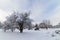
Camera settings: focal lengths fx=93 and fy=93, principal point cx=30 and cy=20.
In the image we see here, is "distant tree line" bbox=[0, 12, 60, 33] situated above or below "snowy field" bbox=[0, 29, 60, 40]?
above

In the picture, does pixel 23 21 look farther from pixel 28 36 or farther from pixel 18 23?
pixel 28 36

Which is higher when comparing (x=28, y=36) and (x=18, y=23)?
(x=18, y=23)

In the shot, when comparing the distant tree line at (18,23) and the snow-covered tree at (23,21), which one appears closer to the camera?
the distant tree line at (18,23)

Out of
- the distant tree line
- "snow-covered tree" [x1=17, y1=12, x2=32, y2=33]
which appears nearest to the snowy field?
the distant tree line

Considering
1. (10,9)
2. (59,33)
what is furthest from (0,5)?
(59,33)

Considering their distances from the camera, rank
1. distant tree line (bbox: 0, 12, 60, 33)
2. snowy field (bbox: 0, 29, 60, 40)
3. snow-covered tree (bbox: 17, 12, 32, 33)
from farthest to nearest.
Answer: snow-covered tree (bbox: 17, 12, 32, 33) → distant tree line (bbox: 0, 12, 60, 33) → snowy field (bbox: 0, 29, 60, 40)

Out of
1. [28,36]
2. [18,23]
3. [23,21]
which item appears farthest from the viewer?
[23,21]

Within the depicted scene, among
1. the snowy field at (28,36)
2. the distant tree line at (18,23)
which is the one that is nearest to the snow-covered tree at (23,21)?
the distant tree line at (18,23)

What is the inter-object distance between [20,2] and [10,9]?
42cm

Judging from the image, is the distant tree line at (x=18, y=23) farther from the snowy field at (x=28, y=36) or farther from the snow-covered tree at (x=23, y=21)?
the snowy field at (x=28, y=36)

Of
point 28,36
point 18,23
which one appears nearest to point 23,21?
point 18,23

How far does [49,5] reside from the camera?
335 centimetres

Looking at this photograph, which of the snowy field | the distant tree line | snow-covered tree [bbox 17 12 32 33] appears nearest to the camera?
the snowy field

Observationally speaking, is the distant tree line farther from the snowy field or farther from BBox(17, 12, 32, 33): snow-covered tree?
the snowy field
